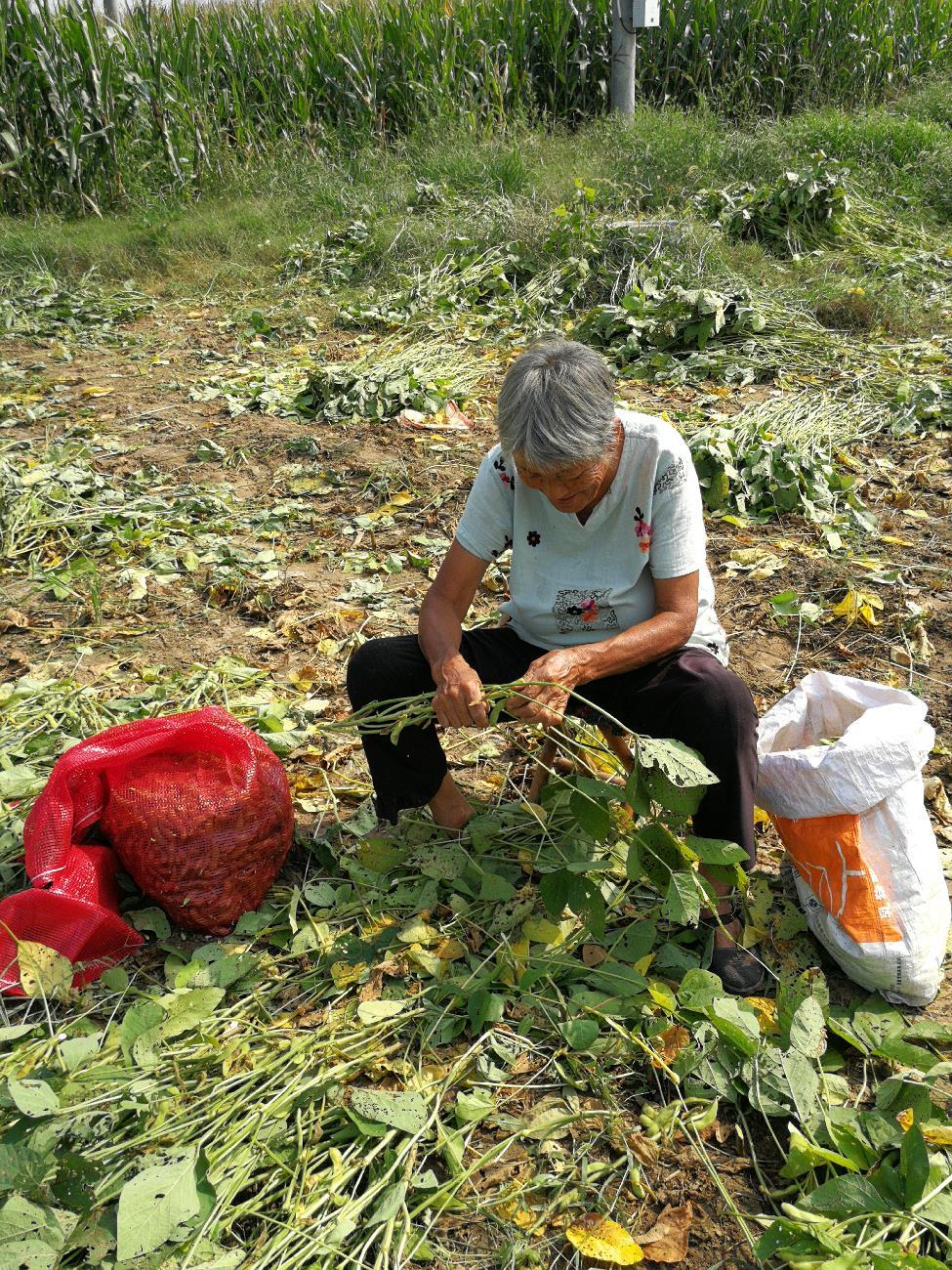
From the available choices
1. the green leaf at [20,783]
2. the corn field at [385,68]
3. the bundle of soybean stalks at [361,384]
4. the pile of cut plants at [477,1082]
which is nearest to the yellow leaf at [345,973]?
the pile of cut plants at [477,1082]

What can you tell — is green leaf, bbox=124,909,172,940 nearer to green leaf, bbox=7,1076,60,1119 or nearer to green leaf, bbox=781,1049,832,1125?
green leaf, bbox=7,1076,60,1119

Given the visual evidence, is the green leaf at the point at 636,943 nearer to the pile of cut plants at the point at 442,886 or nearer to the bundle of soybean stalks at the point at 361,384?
the pile of cut plants at the point at 442,886

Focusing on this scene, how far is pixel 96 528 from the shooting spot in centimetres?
374

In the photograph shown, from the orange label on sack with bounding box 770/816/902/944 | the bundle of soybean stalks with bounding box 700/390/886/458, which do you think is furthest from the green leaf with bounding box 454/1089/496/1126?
the bundle of soybean stalks with bounding box 700/390/886/458

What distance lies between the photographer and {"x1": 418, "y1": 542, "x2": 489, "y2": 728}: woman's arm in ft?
6.72

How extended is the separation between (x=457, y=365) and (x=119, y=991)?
376 centimetres

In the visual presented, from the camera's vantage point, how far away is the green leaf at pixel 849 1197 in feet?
4.92

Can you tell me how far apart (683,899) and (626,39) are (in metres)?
7.59

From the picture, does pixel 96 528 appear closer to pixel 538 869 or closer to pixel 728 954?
pixel 538 869

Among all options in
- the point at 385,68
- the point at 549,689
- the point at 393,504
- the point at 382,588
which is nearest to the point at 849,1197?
→ the point at 549,689

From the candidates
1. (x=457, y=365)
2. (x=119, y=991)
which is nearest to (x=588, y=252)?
(x=457, y=365)

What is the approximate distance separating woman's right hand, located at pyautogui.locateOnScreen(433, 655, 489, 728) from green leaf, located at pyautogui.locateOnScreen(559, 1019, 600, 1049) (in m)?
0.59

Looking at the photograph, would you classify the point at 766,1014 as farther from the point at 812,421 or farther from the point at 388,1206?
the point at 812,421

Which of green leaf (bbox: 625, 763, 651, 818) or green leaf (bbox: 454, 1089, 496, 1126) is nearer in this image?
green leaf (bbox: 454, 1089, 496, 1126)
